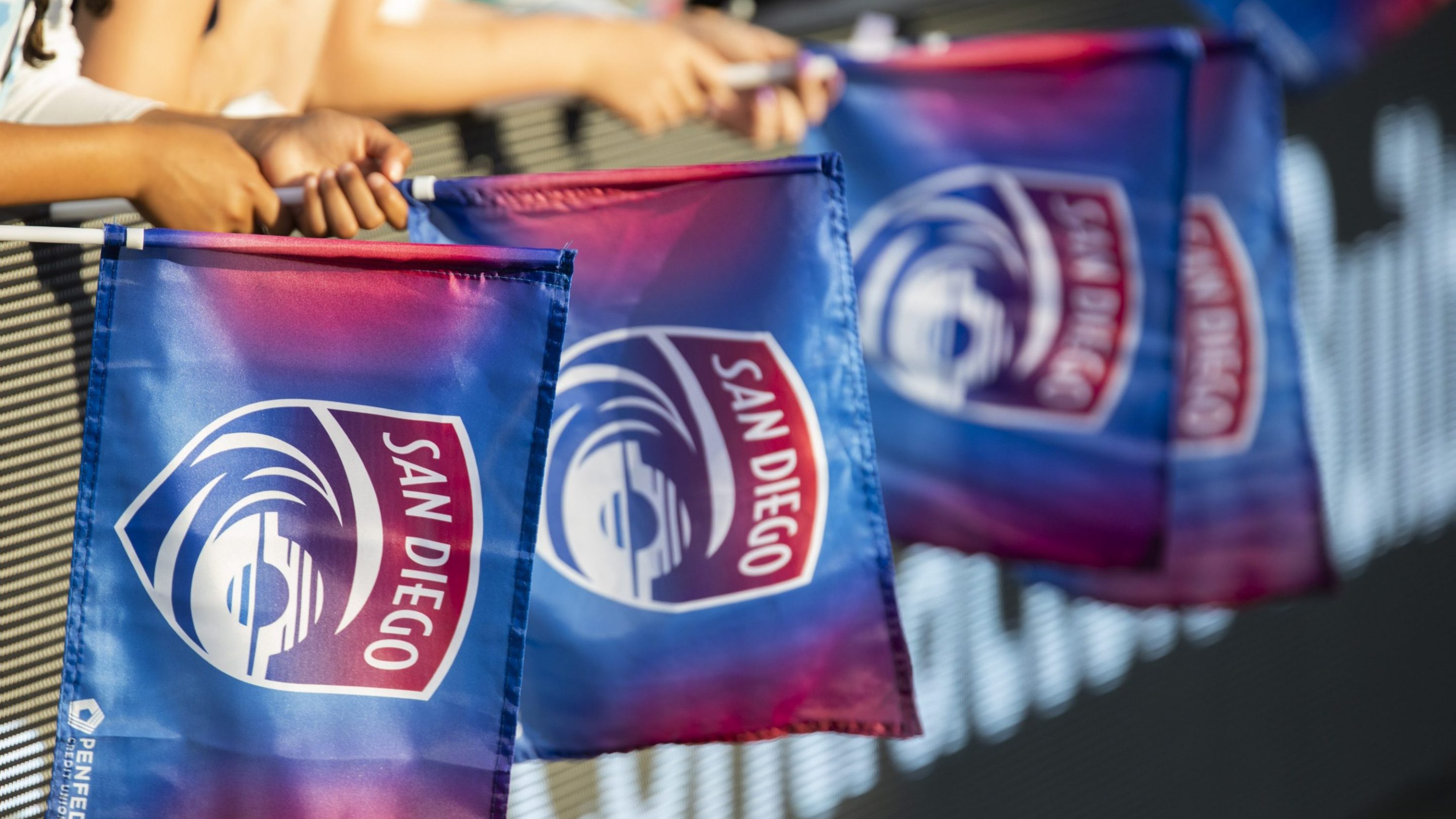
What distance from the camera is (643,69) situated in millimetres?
3176

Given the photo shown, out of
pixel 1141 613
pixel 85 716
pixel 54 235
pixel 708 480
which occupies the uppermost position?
pixel 54 235

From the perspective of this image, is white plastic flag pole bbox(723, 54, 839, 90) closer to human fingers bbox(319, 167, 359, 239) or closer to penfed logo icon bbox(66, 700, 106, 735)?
human fingers bbox(319, 167, 359, 239)

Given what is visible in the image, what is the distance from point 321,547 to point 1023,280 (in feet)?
6.46

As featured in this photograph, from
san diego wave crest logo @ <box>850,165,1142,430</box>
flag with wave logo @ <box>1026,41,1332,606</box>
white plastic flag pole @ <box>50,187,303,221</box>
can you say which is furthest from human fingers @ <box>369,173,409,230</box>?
flag with wave logo @ <box>1026,41,1332,606</box>

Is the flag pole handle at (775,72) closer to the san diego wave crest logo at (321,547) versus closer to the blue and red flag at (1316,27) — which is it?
the san diego wave crest logo at (321,547)

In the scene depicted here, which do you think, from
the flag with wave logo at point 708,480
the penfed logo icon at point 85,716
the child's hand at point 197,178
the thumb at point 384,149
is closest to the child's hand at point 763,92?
the flag with wave logo at point 708,480

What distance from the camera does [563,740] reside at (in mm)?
2549

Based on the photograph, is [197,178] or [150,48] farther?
[150,48]

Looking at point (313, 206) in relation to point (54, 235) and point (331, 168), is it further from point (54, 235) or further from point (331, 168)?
point (54, 235)

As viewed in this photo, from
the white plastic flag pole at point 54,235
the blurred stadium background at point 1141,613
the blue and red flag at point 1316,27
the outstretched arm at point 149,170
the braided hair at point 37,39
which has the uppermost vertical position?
the blue and red flag at point 1316,27

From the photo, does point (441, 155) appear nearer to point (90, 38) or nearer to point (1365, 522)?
point (90, 38)

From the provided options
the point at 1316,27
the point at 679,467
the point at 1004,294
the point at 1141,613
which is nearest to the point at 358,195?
the point at 679,467

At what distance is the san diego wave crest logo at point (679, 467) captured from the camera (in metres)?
2.54

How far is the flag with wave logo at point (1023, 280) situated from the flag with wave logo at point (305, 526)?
145 cm
